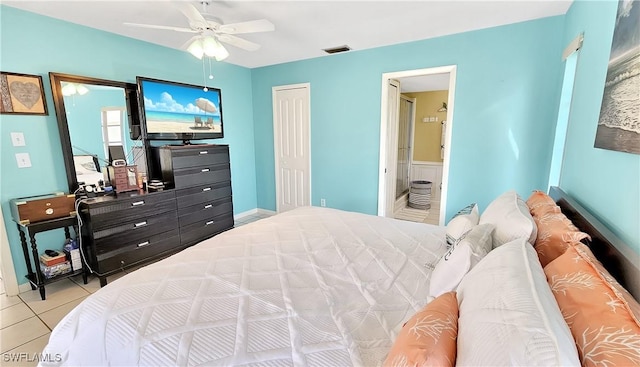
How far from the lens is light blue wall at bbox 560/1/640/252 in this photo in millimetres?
1080

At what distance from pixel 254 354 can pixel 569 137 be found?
2.54 m

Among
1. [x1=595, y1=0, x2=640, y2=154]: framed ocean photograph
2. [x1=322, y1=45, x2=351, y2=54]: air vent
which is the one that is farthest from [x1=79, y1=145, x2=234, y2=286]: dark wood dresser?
[x1=595, y1=0, x2=640, y2=154]: framed ocean photograph

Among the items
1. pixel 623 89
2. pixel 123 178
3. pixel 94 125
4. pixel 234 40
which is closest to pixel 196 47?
pixel 234 40

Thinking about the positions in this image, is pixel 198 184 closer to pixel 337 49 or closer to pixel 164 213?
pixel 164 213

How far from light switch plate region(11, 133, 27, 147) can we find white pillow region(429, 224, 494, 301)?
138 inches

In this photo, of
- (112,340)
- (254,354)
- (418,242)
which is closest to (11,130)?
(112,340)

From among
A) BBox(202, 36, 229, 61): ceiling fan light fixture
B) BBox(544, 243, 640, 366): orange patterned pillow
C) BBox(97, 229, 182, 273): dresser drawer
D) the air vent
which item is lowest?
BBox(97, 229, 182, 273): dresser drawer

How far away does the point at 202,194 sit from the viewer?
344 cm

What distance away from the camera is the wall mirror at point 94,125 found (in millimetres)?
2617

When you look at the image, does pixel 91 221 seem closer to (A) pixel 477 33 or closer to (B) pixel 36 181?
(B) pixel 36 181

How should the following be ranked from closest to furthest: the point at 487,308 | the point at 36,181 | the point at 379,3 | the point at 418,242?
the point at 487,308 < the point at 418,242 < the point at 379,3 < the point at 36,181

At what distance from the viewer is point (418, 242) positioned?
75.7 inches

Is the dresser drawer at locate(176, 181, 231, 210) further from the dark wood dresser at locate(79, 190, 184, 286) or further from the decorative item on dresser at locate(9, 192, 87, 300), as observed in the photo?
the decorative item on dresser at locate(9, 192, 87, 300)

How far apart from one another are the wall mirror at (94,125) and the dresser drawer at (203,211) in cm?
72
